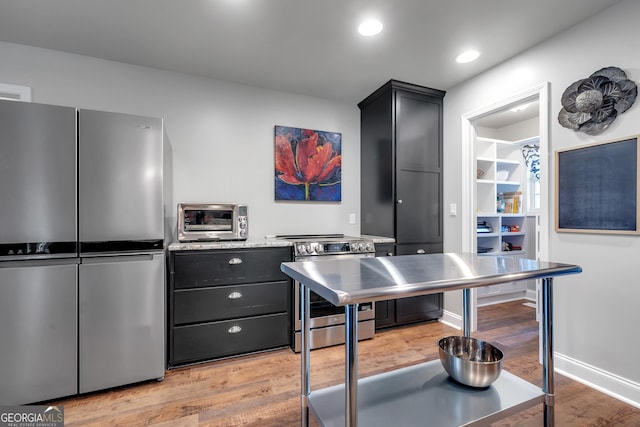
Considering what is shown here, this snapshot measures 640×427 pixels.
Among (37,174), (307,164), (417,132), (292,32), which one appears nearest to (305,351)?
(37,174)

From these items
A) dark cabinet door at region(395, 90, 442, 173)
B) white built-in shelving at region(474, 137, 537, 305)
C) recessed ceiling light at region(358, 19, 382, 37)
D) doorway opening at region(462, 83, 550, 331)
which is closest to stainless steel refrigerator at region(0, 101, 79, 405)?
recessed ceiling light at region(358, 19, 382, 37)

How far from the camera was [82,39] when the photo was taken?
91.1 inches

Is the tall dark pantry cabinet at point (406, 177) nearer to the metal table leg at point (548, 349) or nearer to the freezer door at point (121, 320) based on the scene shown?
the metal table leg at point (548, 349)

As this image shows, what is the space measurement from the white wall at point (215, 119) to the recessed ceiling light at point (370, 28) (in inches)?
50.4

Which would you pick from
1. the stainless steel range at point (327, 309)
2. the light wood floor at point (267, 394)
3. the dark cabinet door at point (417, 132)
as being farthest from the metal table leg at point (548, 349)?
the dark cabinet door at point (417, 132)

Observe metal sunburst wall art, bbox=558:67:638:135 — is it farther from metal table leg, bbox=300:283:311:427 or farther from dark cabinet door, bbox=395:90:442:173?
metal table leg, bbox=300:283:311:427

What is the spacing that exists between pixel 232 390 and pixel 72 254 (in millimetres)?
1388

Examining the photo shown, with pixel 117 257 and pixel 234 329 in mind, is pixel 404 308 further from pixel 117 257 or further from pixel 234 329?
pixel 117 257

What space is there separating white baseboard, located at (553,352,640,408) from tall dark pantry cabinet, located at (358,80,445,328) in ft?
4.01

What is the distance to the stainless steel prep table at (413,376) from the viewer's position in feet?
3.28

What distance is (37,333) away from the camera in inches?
70.8

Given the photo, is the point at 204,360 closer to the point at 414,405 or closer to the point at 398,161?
the point at 414,405

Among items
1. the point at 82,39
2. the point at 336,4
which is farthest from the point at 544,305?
the point at 82,39

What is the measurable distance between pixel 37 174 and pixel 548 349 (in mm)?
3024
